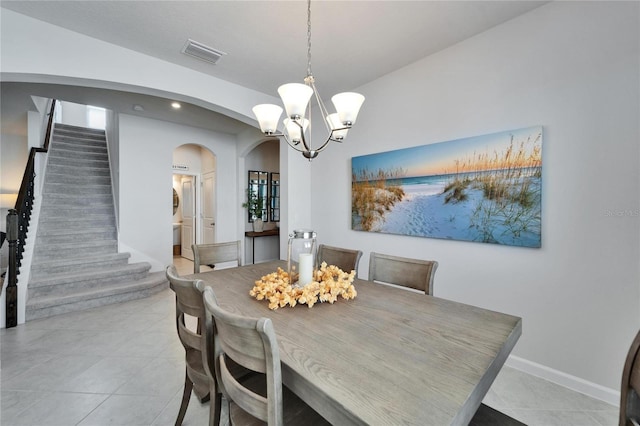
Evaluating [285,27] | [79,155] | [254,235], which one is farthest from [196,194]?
[285,27]

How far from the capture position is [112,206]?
503cm

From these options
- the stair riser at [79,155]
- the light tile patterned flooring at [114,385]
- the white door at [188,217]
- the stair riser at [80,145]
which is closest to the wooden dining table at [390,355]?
the light tile patterned flooring at [114,385]

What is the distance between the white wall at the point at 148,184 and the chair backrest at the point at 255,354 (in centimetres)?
465

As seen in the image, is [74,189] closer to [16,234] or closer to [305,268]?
[16,234]

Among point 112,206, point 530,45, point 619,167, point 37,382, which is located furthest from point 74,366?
point 530,45

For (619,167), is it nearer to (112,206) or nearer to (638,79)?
(638,79)

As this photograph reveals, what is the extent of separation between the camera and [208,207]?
20.4 ft

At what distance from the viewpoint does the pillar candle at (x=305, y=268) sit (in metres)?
1.54

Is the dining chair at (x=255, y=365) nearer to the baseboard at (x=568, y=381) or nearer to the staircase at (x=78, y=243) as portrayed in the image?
the baseboard at (x=568, y=381)

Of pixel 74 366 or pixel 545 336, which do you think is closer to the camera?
pixel 545 336

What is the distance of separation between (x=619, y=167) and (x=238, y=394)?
2.52m

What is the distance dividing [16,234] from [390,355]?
423 cm

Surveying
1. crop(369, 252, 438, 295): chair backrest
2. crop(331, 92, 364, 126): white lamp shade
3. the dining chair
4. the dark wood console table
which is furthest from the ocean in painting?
the dark wood console table

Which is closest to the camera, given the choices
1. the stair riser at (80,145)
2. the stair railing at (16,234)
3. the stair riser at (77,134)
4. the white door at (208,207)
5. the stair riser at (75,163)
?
the stair railing at (16,234)
